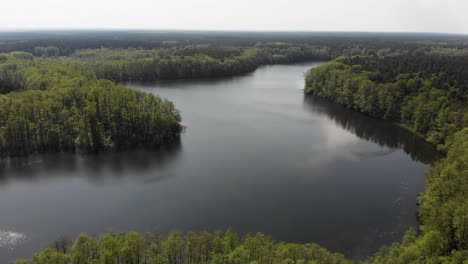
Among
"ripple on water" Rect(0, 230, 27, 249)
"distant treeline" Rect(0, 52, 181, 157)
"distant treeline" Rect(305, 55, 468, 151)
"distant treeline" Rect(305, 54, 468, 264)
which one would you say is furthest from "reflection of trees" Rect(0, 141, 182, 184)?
"distant treeline" Rect(305, 55, 468, 151)

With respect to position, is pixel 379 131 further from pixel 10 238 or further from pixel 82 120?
pixel 10 238

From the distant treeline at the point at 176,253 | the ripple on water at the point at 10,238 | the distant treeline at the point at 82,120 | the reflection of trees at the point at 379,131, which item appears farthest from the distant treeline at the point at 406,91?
the ripple on water at the point at 10,238

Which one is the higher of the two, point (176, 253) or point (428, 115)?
point (428, 115)

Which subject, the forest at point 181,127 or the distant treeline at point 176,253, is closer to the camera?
the distant treeline at point 176,253

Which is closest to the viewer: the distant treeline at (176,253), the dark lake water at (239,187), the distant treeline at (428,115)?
the distant treeline at (176,253)

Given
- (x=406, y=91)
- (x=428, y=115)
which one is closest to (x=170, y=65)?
(x=406, y=91)

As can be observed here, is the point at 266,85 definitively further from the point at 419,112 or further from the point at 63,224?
the point at 63,224

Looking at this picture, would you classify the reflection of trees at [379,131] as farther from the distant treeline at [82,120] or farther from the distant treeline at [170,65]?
→ the distant treeline at [170,65]

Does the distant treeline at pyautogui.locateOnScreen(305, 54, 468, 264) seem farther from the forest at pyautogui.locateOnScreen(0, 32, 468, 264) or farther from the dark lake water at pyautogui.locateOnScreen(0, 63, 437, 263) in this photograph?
the dark lake water at pyautogui.locateOnScreen(0, 63, 437, 263)
